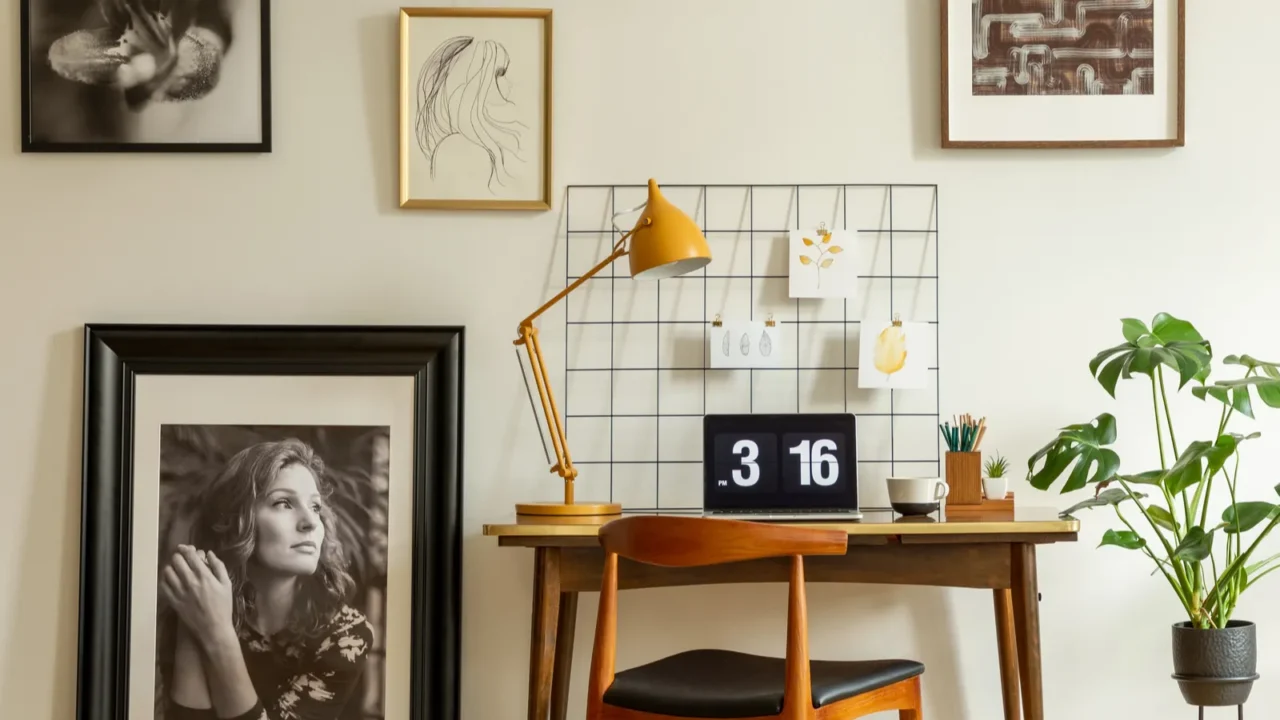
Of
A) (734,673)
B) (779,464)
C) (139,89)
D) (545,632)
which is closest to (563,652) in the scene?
(545,632)

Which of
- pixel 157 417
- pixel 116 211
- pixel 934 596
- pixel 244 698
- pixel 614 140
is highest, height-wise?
pixel 614 140

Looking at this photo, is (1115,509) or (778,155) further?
(778,155)

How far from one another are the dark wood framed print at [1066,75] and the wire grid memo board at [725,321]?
0.64ft

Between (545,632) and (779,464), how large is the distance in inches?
19.8

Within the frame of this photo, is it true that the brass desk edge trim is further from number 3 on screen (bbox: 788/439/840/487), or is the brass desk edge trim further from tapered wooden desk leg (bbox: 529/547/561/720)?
number 3 on screen (bbox: 788/439/840/487)

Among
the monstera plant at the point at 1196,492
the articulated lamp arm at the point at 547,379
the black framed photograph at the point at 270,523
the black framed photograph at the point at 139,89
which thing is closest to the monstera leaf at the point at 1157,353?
the monstera plant at the point at 1196,492

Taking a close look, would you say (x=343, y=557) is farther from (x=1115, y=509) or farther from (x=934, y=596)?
(x=1115, y=509)

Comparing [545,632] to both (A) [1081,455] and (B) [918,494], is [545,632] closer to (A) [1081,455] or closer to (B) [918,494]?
(B) [918,494]

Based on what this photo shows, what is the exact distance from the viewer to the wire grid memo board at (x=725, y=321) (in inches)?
85.9

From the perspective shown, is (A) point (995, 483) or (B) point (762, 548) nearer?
(B) point (762, 548)

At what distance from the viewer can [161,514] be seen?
2.15 meters

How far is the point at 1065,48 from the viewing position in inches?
86.5

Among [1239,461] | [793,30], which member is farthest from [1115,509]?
[793,30]

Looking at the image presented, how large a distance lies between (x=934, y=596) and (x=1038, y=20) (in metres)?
1.12
